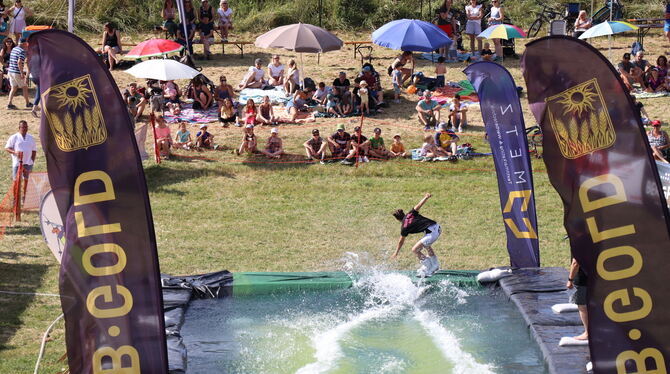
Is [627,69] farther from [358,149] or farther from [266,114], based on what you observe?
[266,114]

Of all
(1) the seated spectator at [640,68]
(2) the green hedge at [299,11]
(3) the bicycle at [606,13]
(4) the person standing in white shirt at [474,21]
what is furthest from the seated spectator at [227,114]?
(3) the bicycle at [606,13]

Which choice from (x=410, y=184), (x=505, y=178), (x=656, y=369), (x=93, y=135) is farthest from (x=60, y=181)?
(x=410, y=184)

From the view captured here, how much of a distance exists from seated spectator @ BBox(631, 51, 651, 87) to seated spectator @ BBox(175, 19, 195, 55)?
37.3 ft

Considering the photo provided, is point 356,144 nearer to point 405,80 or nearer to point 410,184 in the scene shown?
point 410,184

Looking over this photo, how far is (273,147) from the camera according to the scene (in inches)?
819

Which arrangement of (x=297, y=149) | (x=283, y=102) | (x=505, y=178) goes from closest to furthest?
(x=505, y=178)
(x=297, y=149)
(x=283, y=102)

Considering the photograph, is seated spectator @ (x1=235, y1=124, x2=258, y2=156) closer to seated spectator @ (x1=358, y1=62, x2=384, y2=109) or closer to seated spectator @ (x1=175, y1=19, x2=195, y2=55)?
seated spectator @ (x1=358, y1=62, x2=384, y2=109)

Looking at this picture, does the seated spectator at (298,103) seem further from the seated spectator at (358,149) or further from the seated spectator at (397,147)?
the seated spectator at (397,147)

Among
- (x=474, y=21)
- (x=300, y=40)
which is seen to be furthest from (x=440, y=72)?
(x=300, y=40)

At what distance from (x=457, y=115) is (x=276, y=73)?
5.23 meters

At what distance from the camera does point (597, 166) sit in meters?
8.26

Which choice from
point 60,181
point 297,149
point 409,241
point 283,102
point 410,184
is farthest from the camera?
point 283,102

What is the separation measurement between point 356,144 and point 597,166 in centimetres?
1255

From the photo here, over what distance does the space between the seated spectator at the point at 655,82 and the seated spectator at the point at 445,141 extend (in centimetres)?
A: 665
